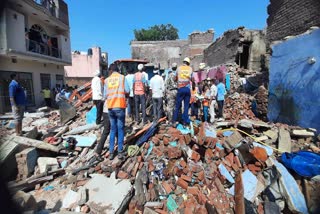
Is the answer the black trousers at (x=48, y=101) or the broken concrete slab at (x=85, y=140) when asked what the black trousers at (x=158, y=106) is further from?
the black trousers at (x=48, y=101)

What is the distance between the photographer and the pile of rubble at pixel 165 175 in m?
3.11

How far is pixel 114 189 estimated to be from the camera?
3.22 m

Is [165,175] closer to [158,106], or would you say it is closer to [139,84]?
[158,106]

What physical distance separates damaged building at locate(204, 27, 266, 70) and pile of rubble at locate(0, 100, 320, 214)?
8.24m

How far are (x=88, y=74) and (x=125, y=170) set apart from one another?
2687cm

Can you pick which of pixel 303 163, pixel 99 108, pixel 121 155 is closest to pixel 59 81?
pixel 99 108

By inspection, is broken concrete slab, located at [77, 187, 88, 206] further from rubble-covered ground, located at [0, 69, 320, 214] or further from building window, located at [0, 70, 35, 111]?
building window, located at [0, 70, 35, 111]

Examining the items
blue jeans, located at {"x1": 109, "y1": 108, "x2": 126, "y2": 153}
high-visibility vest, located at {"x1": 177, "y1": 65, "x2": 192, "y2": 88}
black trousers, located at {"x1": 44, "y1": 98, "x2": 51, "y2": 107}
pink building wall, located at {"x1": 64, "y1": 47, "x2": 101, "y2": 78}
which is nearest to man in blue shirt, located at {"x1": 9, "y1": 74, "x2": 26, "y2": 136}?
blue jeans, located at {"x1": 109, "y1": 108, "x2": 126, "y2": 153}

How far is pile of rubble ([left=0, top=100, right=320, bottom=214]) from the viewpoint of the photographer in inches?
123

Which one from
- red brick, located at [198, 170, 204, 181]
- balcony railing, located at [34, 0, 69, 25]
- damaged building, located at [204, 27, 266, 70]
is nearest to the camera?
red brick, located at [198, 170, 204, 181]

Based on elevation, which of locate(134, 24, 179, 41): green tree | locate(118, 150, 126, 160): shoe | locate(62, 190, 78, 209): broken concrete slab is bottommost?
locate(62, 190, 78, 209): broken concrete slab

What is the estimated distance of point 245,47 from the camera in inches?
503

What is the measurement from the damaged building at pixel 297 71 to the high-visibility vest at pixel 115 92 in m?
5.04

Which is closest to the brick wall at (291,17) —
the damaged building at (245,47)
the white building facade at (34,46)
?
the damaged building at (245,47)
